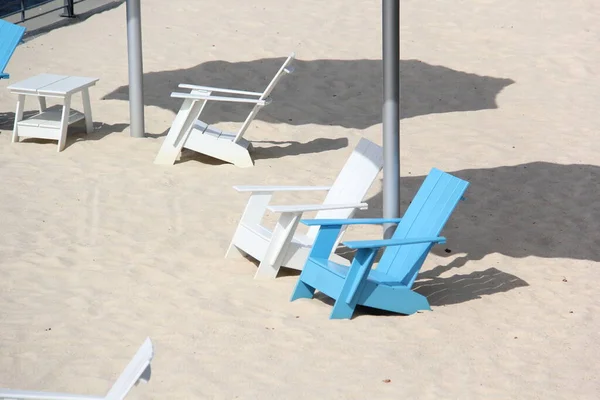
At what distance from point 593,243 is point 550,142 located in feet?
7.21

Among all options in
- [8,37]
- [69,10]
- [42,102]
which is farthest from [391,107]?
[69,10]

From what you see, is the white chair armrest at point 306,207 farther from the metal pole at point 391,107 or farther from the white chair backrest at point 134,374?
the white chair backrest at point 134,374

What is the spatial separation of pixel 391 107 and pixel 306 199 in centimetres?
138

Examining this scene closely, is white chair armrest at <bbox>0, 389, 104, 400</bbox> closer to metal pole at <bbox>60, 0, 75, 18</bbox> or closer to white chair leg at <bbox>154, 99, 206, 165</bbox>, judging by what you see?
white chair leg at <bbox>154, 99, 206, 165</bbox>

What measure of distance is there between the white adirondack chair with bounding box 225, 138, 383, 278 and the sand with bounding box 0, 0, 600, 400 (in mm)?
134

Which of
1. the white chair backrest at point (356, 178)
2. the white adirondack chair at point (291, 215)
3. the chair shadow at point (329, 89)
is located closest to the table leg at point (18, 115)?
the chair shadow at point (329, 89)

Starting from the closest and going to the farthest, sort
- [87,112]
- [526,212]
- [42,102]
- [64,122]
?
[526,212], [64,122], [87,112], [42,102]

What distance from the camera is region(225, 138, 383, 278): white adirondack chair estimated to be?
17.3ft

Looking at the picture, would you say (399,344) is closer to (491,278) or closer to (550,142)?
(491,278)

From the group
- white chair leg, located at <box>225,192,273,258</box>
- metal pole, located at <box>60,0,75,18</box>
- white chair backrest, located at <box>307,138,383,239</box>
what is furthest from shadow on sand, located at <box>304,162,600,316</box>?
metal pole, located at <box>60,0,75,18</box>

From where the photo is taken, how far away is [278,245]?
17.3 feet

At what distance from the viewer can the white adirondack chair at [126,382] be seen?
9.06 ft

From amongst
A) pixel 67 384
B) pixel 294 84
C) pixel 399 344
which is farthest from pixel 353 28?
pixel 67 384

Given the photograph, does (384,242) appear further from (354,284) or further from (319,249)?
(319,249)
